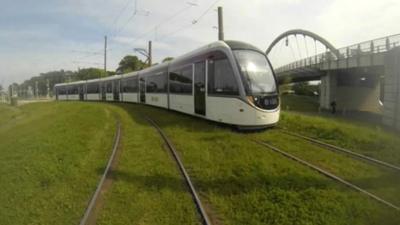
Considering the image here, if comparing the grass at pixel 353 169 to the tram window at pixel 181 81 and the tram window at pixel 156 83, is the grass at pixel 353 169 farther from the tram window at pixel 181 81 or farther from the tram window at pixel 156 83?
the tram window at pixel 156 83

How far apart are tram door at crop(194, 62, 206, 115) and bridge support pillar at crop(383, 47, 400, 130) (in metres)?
12.3

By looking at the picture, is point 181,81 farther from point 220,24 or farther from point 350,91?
point 350,91

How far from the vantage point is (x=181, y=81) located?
64.5ft

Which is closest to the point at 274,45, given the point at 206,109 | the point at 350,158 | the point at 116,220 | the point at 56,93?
the point at 56,93

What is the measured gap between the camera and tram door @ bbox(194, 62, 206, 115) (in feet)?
52.4

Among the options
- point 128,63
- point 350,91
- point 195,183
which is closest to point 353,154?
point 195,183

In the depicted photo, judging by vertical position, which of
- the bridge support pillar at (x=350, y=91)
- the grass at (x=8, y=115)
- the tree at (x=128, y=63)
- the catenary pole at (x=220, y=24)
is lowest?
the grass at (x=8, y=115)

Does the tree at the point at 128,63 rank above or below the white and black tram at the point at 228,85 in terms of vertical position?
above

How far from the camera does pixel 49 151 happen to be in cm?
1090

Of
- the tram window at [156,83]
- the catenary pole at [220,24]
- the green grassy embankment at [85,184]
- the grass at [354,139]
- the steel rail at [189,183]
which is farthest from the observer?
the tram window at [156,83]

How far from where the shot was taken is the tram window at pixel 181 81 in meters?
18.0

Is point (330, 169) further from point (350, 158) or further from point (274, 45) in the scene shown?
point (274, 45)

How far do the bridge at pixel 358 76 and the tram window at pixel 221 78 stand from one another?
12.9 metres

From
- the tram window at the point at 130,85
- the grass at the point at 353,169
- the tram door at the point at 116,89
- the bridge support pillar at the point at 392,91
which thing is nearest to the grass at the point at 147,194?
the grass at the point at 353,169
